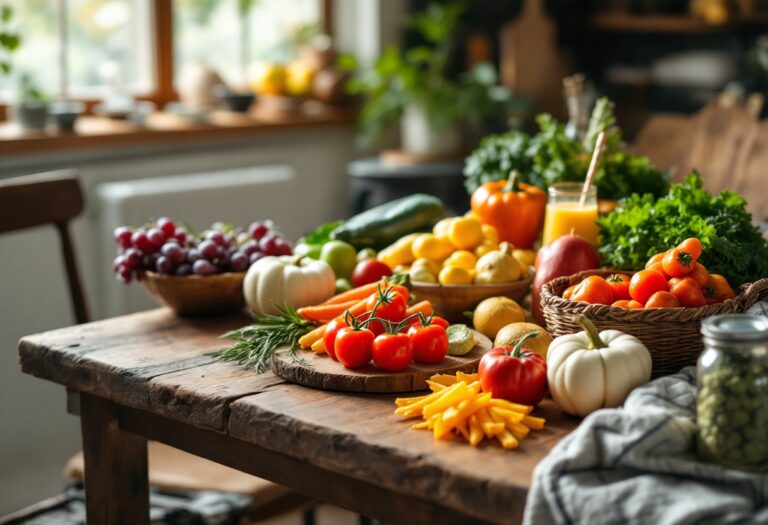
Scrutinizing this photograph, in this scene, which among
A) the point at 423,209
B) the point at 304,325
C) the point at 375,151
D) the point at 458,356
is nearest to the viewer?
the point at 458,356

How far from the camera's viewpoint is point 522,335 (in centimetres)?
152

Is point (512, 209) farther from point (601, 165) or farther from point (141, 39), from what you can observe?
point (141, 39)

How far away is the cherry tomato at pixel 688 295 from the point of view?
1.45 metres

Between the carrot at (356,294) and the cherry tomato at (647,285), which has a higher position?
the cherry tomato at (647,285)

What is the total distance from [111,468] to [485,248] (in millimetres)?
744

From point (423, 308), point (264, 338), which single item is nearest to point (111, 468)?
point (264, 338)

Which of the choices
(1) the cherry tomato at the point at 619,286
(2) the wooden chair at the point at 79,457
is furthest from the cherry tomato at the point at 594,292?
(2) the wooden chair at the point at 79,457

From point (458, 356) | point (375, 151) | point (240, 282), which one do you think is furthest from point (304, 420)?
point (375, 151)

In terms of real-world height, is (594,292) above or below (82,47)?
below

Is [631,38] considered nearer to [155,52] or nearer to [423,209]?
[155,52]

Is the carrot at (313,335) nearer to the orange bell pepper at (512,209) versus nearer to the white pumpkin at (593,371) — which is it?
the white pumpkin at (593,371)

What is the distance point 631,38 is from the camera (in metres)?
4.70

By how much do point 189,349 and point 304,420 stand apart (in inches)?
16.3

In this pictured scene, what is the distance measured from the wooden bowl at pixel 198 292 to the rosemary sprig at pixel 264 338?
0.46ft
